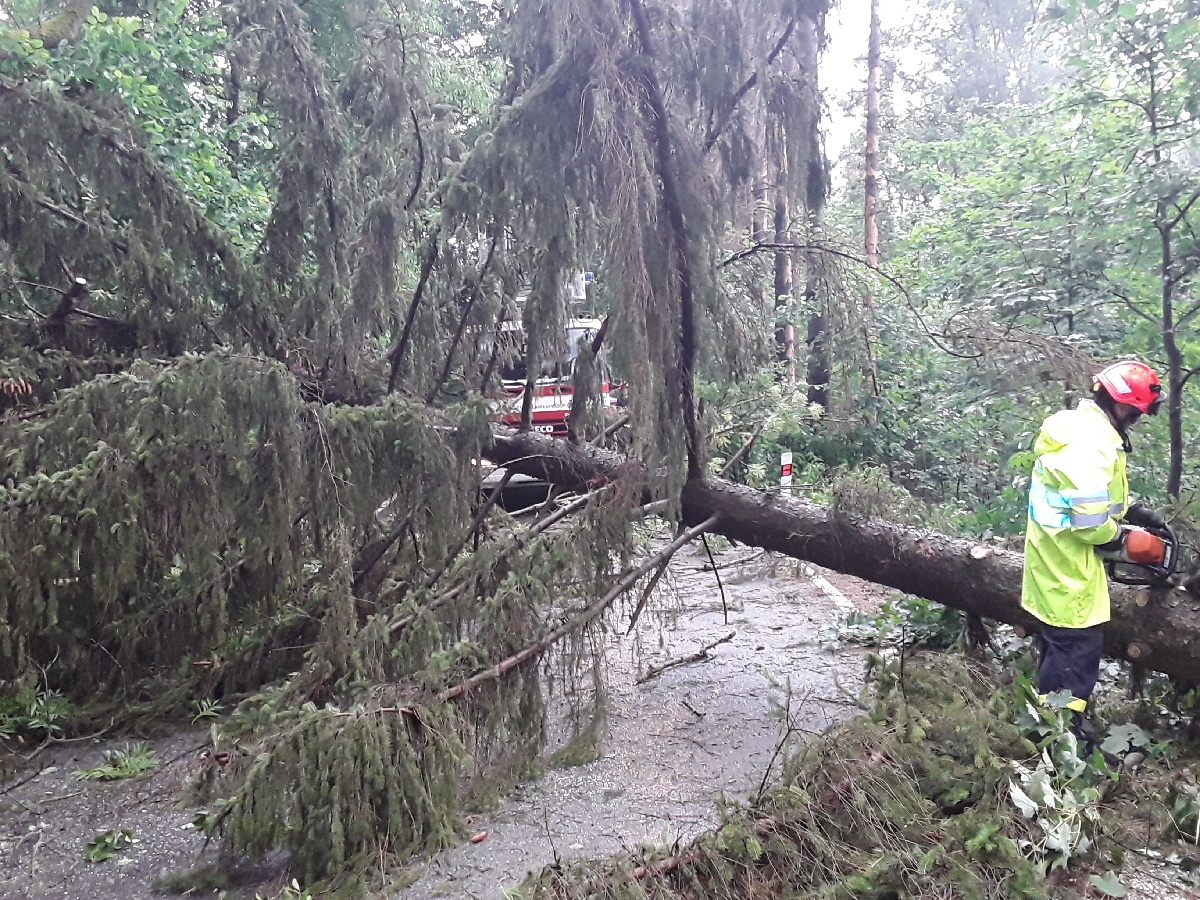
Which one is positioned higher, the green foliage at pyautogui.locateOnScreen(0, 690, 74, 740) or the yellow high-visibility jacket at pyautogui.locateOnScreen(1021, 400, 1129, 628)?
the yellow high-visibility jacket at pyautogui.locateOnScreen(1021, 400, 1129, 628)

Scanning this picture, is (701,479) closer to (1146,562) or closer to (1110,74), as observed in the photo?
(1146,562)

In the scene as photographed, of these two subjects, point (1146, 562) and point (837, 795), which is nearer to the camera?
point (837, 795)

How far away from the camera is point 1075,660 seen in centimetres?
350

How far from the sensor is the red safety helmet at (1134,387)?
348 centimetres

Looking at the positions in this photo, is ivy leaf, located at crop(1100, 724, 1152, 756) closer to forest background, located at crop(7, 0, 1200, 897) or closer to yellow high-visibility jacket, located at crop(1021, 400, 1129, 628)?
yellow high-visibility jacket, located at crop(1021, 400, 1129, 628)

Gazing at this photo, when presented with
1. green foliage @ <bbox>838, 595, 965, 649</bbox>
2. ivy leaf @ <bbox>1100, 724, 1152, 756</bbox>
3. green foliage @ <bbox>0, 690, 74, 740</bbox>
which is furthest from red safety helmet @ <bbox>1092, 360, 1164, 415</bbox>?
green foliage @ <bbox>0, 690, 74, 740</bbox>

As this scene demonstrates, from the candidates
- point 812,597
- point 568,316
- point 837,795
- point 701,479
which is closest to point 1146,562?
point 837,795

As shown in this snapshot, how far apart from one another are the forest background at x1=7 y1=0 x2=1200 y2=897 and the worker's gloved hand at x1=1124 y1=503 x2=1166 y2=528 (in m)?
0.95

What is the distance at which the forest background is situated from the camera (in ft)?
11.5

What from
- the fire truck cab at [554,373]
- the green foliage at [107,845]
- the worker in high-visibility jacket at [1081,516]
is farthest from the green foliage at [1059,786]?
the green foliage at [107,845]

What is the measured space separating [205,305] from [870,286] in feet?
13.6

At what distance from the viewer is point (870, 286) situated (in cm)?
534

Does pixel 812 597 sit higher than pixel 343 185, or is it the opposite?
pixel 343 185

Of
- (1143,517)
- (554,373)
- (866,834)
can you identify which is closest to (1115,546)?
(1143,517)
